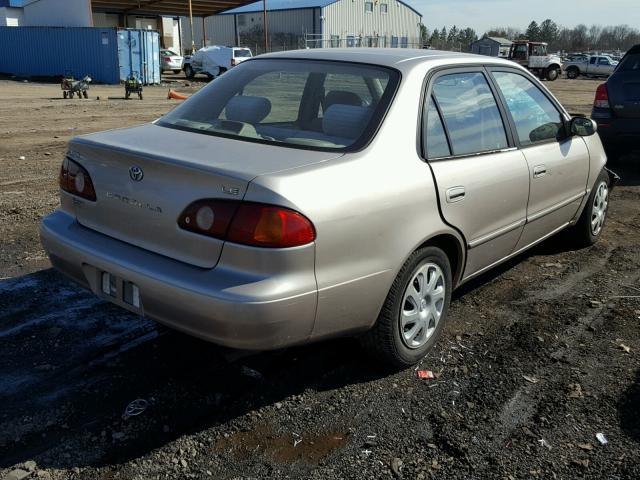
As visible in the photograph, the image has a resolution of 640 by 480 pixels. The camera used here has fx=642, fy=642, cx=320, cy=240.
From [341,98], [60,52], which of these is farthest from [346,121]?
[60,52]

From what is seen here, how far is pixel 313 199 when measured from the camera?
275 centimetres

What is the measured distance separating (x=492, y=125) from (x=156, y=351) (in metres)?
2.45

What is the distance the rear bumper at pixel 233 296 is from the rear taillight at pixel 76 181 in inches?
20.6

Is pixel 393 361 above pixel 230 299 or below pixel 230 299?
below

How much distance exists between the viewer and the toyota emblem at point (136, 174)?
3000 millimetres

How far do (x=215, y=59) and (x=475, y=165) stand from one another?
3111 cm

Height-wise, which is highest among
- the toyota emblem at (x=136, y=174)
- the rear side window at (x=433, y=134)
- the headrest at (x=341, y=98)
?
the headrest at (x=341, y=98)

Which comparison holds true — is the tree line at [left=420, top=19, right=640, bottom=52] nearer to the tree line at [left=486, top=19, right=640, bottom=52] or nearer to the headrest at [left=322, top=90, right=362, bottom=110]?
the tree line at [left=486, top=19, right=640, bottom=52]

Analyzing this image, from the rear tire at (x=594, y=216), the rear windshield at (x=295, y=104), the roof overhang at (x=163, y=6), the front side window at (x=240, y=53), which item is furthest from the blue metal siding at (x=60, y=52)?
the rear windshield at (x=295, y=104)

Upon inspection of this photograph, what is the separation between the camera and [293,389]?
333cm

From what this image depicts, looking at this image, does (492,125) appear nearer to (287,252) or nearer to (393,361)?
(393,361)

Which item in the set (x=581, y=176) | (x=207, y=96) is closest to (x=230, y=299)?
(x=207, y=96)

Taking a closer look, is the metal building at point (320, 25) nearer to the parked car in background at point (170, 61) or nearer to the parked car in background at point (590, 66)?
the parked car in background at point (590, 66)

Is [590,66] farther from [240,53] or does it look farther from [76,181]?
[76,181]
